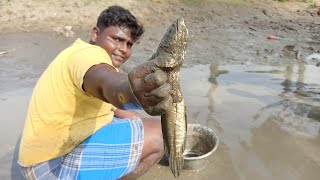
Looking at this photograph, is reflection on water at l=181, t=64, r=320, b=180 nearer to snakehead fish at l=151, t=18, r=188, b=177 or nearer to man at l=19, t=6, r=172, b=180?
man at l=19, t=6, r=172, b=180

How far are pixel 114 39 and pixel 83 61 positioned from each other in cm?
67

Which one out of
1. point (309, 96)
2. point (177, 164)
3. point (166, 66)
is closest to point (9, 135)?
point (177, 164)

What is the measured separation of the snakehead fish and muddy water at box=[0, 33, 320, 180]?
5.45ft

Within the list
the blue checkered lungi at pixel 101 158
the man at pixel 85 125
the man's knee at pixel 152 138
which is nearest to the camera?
the man at pixel 85 125

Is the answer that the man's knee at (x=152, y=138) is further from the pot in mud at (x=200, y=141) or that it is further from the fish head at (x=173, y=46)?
the fish head at (x=173, y=46)

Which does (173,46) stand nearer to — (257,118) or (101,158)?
(101,158)

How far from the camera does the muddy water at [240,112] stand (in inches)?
135

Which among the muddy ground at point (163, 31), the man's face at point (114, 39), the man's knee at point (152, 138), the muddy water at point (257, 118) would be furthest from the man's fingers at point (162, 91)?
the muddy ground at point (163, 31)

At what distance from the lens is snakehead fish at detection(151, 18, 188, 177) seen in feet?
4.64

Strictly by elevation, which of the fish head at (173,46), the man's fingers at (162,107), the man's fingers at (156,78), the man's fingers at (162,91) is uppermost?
the fish head at (173,46)

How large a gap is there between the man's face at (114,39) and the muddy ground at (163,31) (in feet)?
6.15

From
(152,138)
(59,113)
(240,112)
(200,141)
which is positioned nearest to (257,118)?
(240,112)

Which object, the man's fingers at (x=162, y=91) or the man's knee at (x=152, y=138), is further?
the man's knee at (x=152, y=138)

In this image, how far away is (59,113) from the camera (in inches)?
92.3
